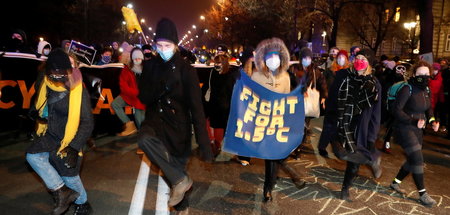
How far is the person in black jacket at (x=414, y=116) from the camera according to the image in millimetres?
4754

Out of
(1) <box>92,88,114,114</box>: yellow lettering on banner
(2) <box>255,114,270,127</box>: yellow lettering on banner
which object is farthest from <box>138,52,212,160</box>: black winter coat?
(1) <box>92,88,114,114</box>: yellow lettering on banner

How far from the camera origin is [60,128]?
3.62 metres

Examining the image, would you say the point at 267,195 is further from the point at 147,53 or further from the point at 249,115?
the point at 147,53

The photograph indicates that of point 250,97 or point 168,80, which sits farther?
point 250,97

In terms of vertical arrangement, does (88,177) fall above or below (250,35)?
below

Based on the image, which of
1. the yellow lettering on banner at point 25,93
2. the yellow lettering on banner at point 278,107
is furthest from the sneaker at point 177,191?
the yellow lettering on banner at point 25,93

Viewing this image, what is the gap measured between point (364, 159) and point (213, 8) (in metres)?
50.6

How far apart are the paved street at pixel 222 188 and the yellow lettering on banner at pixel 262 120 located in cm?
99

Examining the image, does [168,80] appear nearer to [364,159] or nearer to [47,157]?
[47,157]

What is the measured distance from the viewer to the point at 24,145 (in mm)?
6930

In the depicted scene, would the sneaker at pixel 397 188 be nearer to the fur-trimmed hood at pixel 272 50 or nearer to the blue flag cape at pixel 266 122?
the blue flag cape at pixel 266 122

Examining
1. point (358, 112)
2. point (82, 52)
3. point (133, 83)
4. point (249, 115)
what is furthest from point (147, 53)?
point (358, 112)

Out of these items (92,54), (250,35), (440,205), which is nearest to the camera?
(440,205)

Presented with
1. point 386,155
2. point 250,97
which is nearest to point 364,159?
point 250,97
